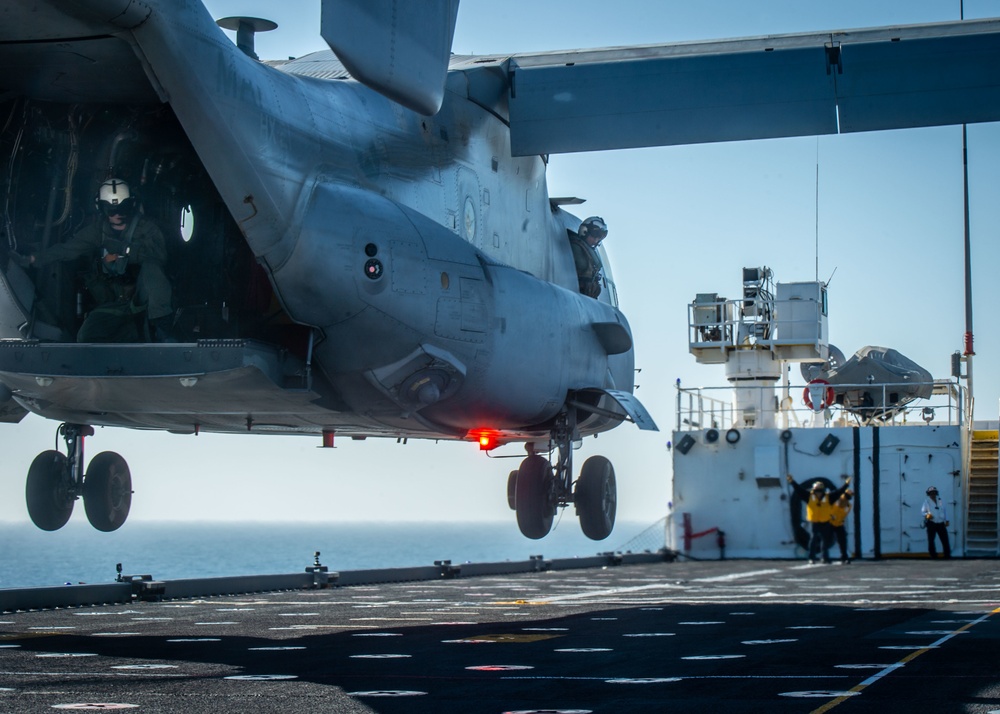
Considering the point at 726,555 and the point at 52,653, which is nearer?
the point at 52,653

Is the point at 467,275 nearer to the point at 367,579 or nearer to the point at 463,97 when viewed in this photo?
the point at 463,97

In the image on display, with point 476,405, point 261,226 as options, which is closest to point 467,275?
point 476,405

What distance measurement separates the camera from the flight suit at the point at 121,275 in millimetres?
12469

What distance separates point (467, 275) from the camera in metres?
13.9

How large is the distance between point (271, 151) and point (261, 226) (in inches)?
28.6

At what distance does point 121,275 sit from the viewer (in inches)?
496

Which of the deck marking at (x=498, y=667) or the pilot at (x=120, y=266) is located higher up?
the pilot at (x=120, y=266)

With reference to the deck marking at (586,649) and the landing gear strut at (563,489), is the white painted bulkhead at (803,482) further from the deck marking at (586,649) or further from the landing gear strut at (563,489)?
the deck marking at (586,649)

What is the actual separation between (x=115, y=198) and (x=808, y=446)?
2313 cm

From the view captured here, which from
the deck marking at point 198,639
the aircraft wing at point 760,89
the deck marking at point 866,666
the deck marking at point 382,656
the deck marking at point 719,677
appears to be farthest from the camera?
the aircraft wing at point 760,89

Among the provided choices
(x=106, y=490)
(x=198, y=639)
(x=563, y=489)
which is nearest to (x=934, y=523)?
(x=563, y=489)

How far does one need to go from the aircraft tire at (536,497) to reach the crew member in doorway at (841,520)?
39.5 ft

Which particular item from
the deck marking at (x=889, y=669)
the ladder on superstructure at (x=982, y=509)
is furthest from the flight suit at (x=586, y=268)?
the ladder on superstructure at (x=982, y=509)

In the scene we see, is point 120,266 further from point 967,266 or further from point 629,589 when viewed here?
point 967,266
